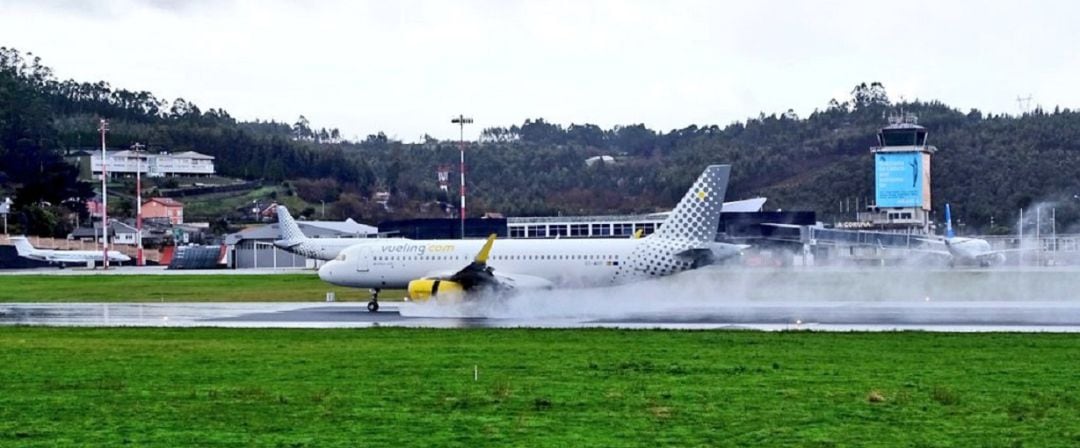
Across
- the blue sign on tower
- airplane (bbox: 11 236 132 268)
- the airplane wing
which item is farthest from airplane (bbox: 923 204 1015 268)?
airplane (bbox: 11 236 132 268)

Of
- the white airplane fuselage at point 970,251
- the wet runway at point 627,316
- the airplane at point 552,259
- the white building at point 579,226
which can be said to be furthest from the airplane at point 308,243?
the white airplane fuselage at point 970,251

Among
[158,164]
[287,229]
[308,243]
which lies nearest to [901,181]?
[287,229]

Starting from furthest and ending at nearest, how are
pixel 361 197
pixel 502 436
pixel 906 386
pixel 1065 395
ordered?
pixel 361 197, pixel 906 386, pixel 1065 395, pixel 502 436

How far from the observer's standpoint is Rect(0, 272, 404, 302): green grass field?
61.2 m

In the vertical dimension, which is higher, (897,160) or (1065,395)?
(897,160)

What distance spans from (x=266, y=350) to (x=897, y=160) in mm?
123658

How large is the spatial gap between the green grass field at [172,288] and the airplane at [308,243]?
600cm

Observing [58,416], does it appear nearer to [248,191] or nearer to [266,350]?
[266,350]

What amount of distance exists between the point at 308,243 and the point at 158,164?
338ft

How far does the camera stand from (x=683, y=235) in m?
48.3

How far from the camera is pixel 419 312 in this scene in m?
48.0

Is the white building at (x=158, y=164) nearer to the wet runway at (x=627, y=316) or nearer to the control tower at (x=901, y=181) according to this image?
the control tower at (x=901, y=181)

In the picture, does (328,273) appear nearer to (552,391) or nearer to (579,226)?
(552,391)

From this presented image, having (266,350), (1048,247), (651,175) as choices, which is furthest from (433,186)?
(266,350)
